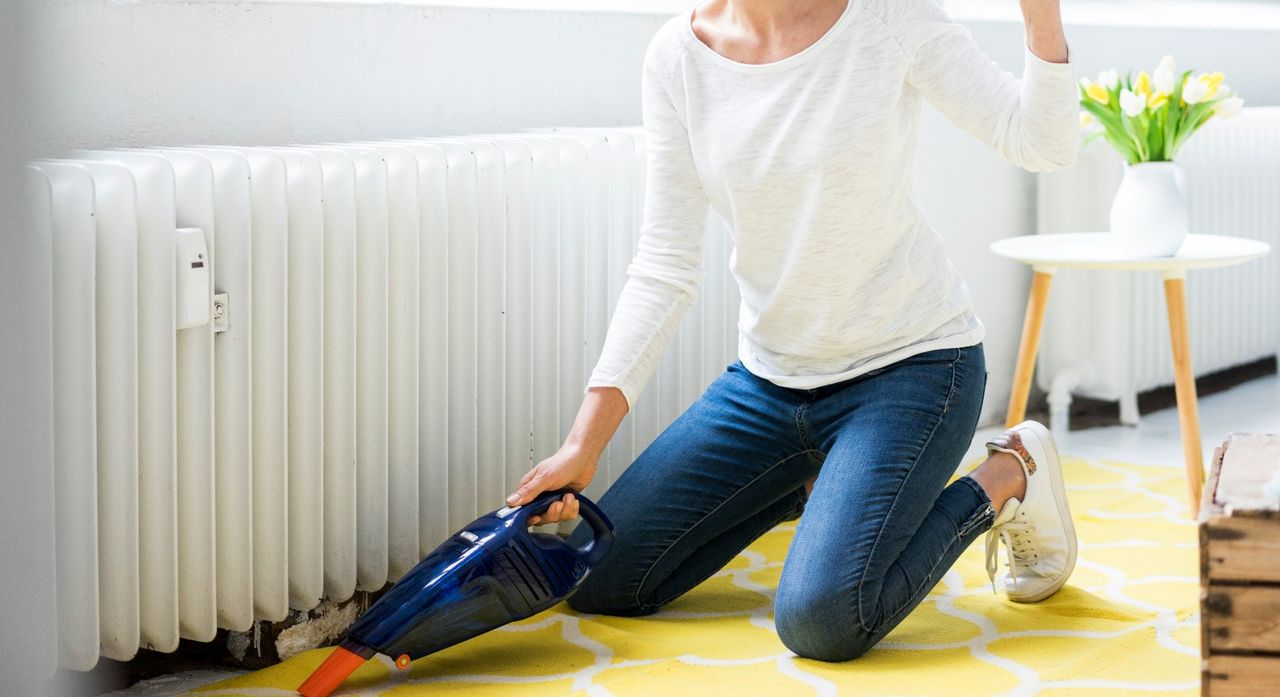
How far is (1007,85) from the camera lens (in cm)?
162

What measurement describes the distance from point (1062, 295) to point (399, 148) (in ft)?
5.88

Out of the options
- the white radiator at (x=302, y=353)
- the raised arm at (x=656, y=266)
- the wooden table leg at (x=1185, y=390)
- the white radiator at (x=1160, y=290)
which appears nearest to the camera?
the white radiator at (x=302, y=353)

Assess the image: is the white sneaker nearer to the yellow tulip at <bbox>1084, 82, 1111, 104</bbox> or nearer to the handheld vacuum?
the handheld vacuum

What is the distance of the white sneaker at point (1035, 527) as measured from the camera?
6.06ft

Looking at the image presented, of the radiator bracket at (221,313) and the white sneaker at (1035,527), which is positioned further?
the white sneaker at (1035,527)

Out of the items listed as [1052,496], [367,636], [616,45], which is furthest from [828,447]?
[616,45]

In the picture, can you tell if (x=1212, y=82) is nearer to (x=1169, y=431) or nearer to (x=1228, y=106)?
(x=1228, y=106)

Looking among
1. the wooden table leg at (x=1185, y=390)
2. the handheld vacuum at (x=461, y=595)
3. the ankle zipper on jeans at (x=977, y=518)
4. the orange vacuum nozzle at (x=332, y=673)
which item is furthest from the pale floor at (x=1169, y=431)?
the orange vacuum nozzle at (x=332, y=673)

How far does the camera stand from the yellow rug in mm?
1599

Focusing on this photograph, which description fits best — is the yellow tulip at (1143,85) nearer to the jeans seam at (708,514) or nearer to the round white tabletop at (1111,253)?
the round white tabletop at (1111,253)

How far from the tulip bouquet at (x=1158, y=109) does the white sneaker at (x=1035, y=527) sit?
0.69m

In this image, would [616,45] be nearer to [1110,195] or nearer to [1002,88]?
[1002,88]

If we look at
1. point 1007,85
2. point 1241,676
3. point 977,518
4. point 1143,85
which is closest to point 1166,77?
point 1143,85

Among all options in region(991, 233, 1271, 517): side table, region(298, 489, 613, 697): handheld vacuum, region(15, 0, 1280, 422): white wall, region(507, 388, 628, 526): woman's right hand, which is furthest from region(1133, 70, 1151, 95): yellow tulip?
region(298, 489, 613, 697): handheld vacuum
